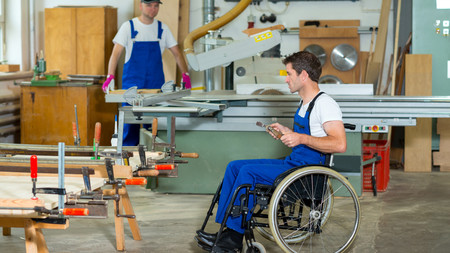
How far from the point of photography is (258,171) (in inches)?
128

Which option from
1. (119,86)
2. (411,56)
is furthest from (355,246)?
(119,86)

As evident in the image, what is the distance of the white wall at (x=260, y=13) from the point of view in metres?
6.76

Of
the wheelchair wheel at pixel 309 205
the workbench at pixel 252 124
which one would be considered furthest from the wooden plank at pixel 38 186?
the workbench at pixel 252 124

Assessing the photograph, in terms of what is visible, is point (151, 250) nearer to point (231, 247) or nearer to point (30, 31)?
point (231, 247)

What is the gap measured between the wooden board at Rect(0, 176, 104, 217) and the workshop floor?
0.92m

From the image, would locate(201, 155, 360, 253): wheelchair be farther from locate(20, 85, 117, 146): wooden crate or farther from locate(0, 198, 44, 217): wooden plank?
locate(20, 85, 117, 146): wooden crate

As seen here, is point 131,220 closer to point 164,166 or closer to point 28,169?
point 164,166

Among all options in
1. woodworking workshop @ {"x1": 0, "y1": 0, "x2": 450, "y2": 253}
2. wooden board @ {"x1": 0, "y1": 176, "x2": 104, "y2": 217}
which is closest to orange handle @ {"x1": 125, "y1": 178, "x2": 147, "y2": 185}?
woodworking workshop @ {"x1": 0, "y1": 0, "x2": 450, "y2": 253}

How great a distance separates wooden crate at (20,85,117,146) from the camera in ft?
19.6

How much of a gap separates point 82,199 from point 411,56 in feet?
14.0

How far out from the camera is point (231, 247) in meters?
3.21

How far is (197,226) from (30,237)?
1.77m

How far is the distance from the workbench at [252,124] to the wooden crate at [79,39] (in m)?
1.73

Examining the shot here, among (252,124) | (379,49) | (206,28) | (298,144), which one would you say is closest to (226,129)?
(252,124)
